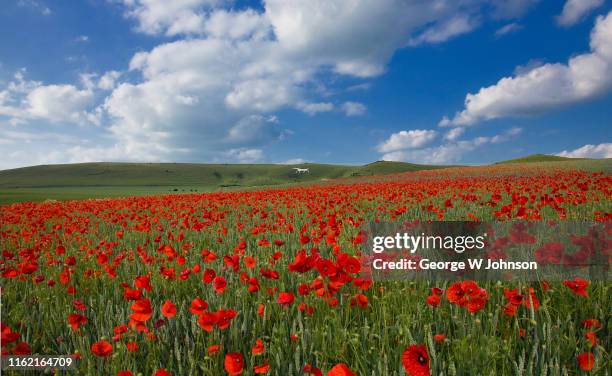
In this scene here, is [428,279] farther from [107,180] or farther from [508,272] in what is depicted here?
[107,180]

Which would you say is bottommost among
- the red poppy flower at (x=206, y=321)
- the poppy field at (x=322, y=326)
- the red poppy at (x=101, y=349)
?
the poppy field at (x=322, y=326)

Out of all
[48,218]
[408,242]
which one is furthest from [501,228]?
[48,218]

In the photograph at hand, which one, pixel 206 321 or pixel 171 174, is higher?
pixel 171 174

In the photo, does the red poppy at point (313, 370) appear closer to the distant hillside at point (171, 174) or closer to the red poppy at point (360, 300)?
the red poppy at point (360, 300)

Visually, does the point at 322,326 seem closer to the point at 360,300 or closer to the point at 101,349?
the point at 360,300

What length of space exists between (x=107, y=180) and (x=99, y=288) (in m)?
137

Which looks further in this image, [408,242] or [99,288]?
[99,288]

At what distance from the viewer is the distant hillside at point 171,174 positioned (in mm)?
115312

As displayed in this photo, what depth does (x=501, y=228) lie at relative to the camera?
2318 mm

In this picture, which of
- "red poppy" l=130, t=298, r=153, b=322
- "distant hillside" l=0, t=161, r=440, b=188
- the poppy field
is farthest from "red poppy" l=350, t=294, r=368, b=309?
"distant hillside" l=0, t=161, r=440, b=188

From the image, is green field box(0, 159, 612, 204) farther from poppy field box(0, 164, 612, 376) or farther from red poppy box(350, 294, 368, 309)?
red poppy box(350, 294, 368, 309)

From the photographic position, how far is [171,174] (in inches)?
5468

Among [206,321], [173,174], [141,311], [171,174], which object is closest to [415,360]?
[206,321]

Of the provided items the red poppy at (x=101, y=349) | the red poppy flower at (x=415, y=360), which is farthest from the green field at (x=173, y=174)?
the red poppy flower at (x=415, y=360)
